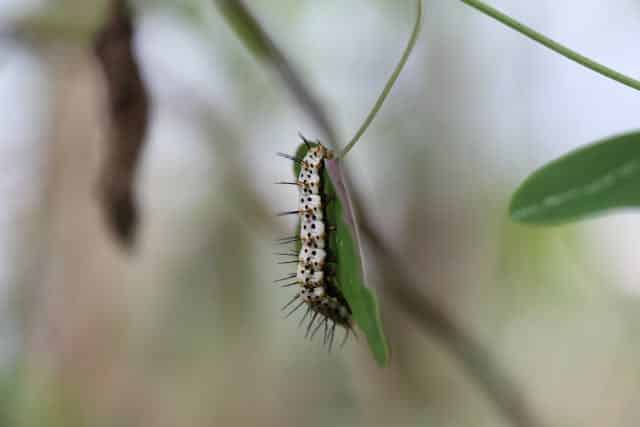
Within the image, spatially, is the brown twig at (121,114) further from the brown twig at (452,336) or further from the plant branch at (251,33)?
the brown twig at (452,336)

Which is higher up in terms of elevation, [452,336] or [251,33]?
[251,33]

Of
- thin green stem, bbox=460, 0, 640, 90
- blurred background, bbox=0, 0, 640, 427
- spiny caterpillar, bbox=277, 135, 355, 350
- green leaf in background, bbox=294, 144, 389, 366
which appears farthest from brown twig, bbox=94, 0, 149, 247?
thin green stem, bbox=460, 0, 640, 90

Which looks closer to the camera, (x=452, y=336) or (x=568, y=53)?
(x=568, y=53)

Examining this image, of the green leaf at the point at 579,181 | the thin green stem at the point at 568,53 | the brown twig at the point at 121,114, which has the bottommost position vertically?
the green leaf at the point at 579,181

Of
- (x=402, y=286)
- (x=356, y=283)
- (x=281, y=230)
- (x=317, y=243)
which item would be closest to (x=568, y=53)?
(x=356, y=283)

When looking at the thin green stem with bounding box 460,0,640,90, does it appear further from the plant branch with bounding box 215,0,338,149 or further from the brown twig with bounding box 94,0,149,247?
the brown twig with bounding box 94,0,149,247

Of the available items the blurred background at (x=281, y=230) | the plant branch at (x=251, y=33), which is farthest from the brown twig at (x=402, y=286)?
the blurred background at (x=281, y=230)

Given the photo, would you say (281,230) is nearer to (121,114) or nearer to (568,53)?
(121,114)
